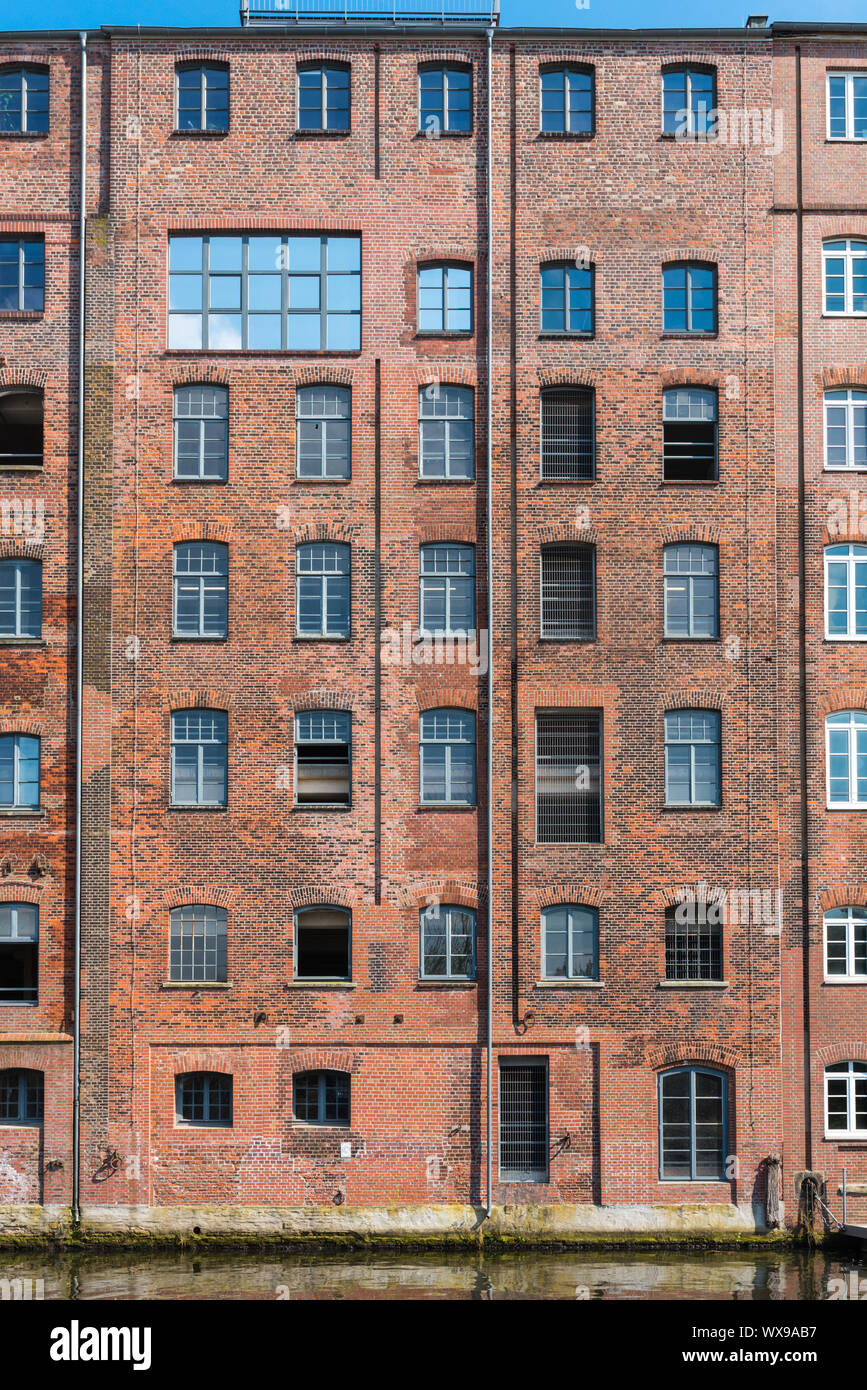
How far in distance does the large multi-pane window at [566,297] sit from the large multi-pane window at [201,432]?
21.8 feet

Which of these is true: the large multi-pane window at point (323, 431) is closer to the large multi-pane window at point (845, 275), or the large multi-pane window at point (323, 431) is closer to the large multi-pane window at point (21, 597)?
the large multi-pane window at point (21, 597)

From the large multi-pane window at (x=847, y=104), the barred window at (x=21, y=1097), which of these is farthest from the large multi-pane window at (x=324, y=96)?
the barred window at (x=21, y=1097)

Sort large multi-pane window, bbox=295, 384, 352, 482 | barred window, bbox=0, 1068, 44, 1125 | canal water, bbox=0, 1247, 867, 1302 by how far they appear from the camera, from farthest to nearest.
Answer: large multi-pane window, bbox=295, 384, 352, 482
barred window, bbox=0, 1068, 44, 1125
canal water, bbox=0, 1247, 867, 1302

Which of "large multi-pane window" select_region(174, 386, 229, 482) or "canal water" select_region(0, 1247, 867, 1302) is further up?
"large multi-pane window" select_region(174, 386, 229, 482)

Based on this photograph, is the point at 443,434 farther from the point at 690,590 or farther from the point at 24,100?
the point at 24,100

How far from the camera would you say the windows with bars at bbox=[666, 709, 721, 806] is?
2470cm

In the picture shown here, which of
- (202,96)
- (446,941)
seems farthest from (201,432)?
(446,941)

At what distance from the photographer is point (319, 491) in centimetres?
2488

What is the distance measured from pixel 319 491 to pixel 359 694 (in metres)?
4.07

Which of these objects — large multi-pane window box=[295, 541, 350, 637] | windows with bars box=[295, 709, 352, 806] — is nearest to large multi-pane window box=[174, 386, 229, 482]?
large multi-pane window box=[295, 541, 350, 637]

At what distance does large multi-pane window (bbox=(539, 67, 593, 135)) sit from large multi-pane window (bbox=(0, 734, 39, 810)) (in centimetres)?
1606

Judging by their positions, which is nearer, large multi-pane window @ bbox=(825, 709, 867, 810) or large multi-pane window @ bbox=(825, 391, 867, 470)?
large multi-pane window @ bbox=(825, 709, 867, 810)

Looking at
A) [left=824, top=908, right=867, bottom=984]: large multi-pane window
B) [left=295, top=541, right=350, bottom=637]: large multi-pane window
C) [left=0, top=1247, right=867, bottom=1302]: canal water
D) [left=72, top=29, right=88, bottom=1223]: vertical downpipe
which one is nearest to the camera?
[left=0, top=1247, right=867, bottom=1302]: canal water

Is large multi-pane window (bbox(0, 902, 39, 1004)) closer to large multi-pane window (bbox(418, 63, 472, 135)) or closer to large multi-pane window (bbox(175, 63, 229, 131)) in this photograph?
large multi-pane window (bbox(175, 63, 229, 131))
